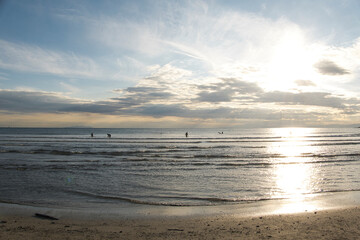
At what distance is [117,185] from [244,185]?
620cm

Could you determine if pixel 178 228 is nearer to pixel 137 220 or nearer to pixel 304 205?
pixel 137 220

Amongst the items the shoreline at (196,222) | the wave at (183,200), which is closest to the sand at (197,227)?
the shoreline at (196,222)

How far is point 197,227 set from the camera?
6.84 meters

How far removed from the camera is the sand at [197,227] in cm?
619

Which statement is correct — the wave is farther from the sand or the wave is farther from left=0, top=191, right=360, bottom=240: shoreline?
the sand

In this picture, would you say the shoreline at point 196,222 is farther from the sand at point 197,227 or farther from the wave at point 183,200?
the wave at point 183,200

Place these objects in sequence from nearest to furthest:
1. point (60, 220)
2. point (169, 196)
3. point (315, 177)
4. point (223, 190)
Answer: point (60, 220) < point (169, 196) < point (223, 190) < point (315, 177)

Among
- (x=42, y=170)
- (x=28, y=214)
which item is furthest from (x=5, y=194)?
(x=42, y=170)

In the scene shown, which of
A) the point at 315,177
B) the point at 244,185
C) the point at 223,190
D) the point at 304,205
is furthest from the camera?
the point at 315,177

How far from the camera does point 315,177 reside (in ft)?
48.2

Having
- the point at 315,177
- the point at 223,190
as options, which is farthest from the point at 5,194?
the point at 315,177

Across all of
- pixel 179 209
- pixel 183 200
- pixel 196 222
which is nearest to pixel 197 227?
pixel 196 222

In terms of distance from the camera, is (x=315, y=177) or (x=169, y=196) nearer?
(x=169, y=196)

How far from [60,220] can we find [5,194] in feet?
15.6
